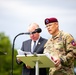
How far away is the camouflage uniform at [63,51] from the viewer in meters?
5.34

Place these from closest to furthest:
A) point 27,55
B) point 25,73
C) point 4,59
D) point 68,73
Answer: point 27,55, point 68,73, point 25,73, point 4,59

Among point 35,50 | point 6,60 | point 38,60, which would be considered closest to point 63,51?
point 38,60

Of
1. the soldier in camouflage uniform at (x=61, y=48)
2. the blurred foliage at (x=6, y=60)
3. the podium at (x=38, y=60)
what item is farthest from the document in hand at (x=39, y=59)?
the blurred foliage at (x=6, y=60)

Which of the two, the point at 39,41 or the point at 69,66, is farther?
the point at 39,41

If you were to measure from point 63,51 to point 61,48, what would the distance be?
0.05 metres

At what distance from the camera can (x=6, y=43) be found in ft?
95.2

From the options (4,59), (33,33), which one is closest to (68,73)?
(33,33)

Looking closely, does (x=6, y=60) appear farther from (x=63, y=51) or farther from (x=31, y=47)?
(x=63, y=51)

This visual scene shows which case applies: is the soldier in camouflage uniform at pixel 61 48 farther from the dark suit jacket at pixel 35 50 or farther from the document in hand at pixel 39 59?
the dark suit jacket at pixel 35 50

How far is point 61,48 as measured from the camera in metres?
5.47

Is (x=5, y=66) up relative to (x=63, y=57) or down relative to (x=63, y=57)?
down

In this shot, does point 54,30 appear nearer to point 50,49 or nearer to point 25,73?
point 50,49

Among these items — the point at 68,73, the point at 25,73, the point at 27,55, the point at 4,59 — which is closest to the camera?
the point at 27,55

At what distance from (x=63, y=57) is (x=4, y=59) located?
85.1ft
